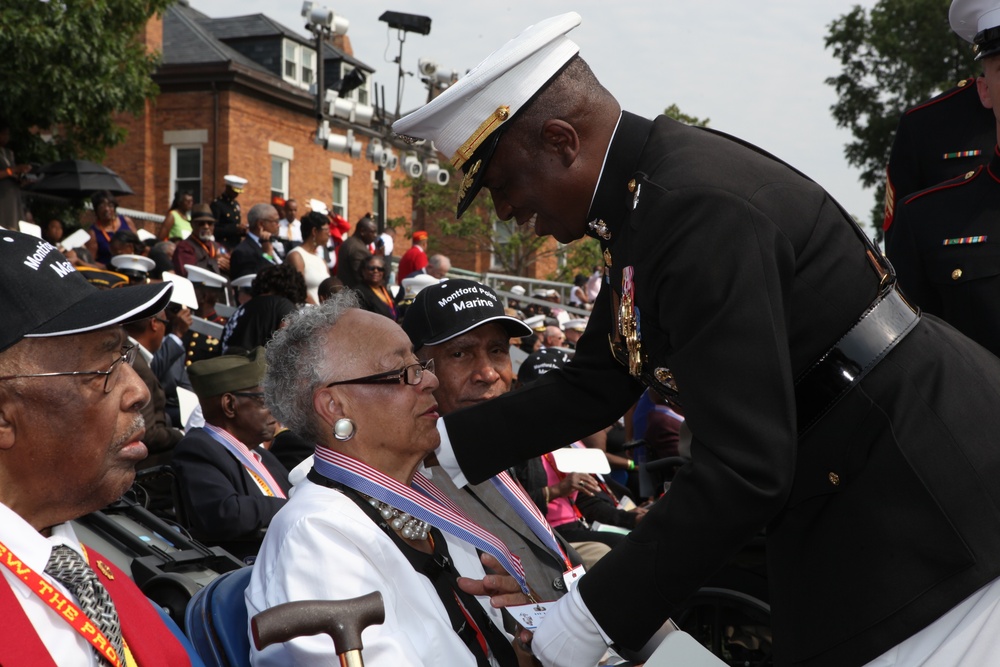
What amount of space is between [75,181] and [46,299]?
46.6 ft

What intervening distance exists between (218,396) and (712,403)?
4085 millimetres

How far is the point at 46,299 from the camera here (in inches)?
84.5

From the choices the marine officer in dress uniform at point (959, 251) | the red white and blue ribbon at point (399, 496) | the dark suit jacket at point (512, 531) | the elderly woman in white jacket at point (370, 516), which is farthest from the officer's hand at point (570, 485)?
the marine officer in dress uniform at point (959, 251)

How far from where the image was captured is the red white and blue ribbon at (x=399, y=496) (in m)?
2.97

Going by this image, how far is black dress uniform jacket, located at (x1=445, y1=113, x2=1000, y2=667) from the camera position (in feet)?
6.50

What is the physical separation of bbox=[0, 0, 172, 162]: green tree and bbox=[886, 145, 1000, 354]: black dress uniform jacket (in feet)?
52.3

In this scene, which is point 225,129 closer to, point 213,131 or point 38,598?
point 213,131

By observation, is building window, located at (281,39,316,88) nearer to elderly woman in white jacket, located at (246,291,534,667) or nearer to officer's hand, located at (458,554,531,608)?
elderly woman in white jacket, located at (246,291,534,667)

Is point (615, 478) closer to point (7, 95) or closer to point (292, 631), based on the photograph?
point (292, 631)

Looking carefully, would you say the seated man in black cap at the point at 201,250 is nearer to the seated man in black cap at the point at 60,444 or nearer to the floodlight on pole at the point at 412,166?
the floodlight on pole at the point at 412,166

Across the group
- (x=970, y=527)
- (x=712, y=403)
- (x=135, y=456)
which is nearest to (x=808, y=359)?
(x=712, y=403)

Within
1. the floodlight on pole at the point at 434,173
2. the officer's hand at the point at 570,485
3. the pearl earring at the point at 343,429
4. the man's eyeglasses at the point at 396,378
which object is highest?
the floodlight on pole at the point at 434,173

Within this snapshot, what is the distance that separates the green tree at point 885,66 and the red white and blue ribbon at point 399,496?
30.3 m

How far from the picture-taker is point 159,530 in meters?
4.47
